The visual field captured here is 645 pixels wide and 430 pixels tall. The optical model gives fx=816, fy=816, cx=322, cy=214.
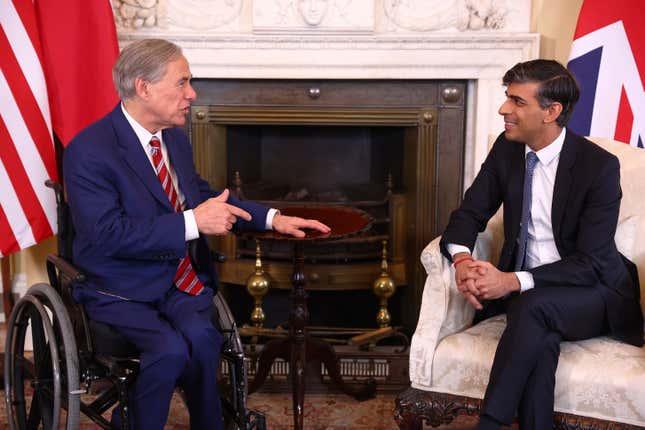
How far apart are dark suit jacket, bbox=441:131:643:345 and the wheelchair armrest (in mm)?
1040

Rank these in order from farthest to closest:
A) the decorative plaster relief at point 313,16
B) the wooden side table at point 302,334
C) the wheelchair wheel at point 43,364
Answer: the decorative plaster relief at point 313,16 → the wooden side table at point 302,334 → the wheelchair wheel at point 43,364

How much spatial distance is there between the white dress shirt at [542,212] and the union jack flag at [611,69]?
688mm

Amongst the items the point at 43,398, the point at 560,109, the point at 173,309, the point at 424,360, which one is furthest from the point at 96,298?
the point at 560,109

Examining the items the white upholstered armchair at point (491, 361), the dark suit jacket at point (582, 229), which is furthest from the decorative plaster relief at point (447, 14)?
the dark suit jacket at point (582, 229)

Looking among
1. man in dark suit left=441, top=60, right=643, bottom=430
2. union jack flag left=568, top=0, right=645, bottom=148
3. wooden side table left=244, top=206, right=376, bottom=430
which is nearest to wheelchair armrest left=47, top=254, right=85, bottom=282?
wooden side table left=244, top=206, right=376, bottom=430

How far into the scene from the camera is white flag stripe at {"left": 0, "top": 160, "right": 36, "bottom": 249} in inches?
119

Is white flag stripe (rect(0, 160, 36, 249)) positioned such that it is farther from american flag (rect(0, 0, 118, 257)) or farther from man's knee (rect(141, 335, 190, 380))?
man's knee (rect(141, 335, 190, 380))

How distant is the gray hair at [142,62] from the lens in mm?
2229

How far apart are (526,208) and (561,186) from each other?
0.39 feet

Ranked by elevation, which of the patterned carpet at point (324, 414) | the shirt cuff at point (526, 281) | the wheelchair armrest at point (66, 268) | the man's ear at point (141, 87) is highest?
the man's ear at point (141, 87)

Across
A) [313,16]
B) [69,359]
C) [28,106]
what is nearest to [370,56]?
[313,16]

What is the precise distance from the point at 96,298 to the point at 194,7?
151 centimetres

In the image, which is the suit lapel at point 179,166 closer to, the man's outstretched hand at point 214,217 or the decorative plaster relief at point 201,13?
the man's outstretched hand at point 214,217

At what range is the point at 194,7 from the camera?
10.8 feet
